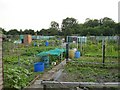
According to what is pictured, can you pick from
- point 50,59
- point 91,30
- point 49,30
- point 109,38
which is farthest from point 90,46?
point 49,30

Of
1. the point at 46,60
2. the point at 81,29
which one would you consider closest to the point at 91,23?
the point at 81,29

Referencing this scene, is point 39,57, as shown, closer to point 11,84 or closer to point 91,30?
point 11,84

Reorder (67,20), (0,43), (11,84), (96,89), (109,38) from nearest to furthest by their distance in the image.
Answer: (0,43) → (11,84) → (96,89) → (109,38) → (67,20)

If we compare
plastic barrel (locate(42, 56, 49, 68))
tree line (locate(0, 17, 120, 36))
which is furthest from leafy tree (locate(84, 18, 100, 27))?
plastic barrel (locate(42, 56, 49, 68))

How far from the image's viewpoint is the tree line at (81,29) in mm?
44662

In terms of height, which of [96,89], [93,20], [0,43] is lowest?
[96,89]

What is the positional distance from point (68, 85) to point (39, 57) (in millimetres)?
5388

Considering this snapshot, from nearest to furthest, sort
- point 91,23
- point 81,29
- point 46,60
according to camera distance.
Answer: point 46,60
point 81,29
point 91,23

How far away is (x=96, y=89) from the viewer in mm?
6637

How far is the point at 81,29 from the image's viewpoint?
5162 centimetres

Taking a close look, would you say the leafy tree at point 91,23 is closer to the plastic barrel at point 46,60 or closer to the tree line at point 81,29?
the tree line at point 81,29

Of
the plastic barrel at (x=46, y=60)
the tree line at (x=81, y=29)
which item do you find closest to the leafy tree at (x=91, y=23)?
the tree line at (x=81, y=29)

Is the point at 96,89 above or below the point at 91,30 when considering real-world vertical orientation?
below

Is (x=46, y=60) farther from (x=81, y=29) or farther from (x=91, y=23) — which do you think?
(x=91, y=23)
